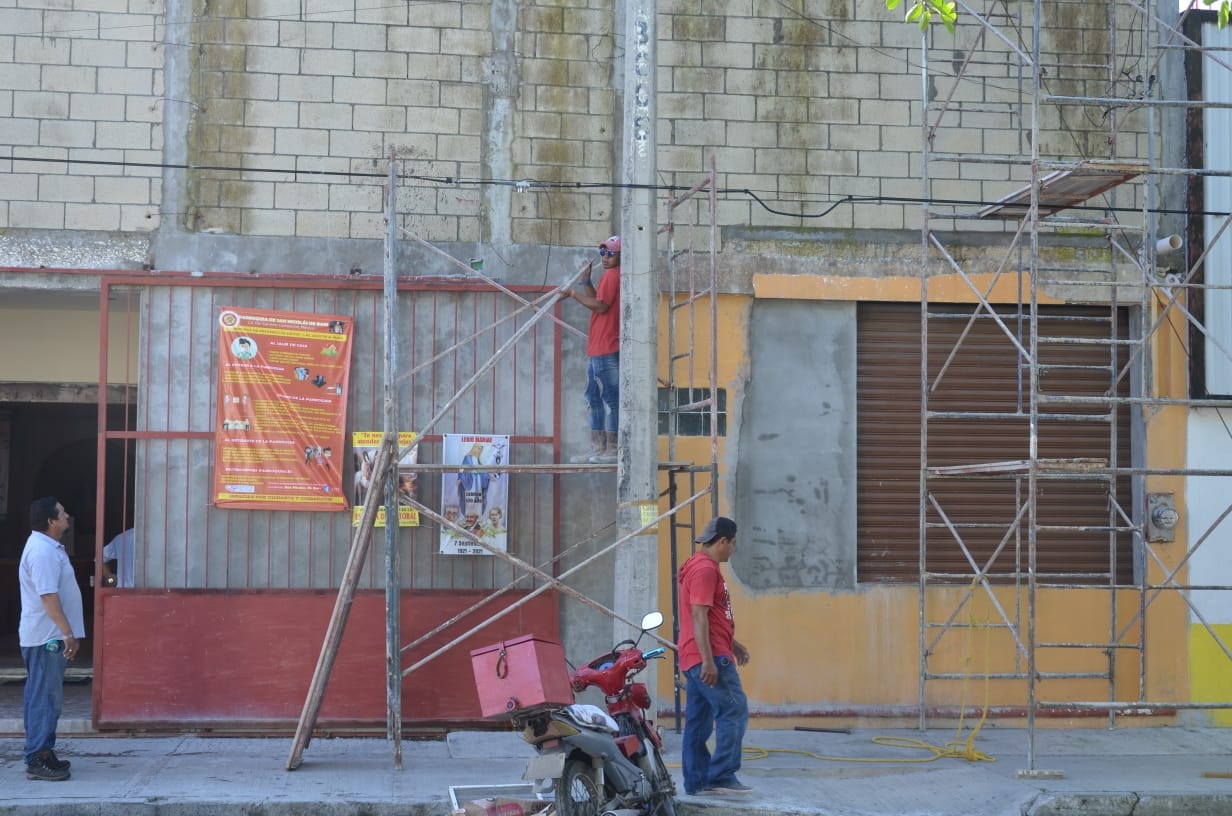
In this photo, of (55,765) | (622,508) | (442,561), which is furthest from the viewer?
(442,561)

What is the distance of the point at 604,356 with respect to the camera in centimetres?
1041

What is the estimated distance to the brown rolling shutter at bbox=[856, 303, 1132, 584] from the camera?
11.4 metres

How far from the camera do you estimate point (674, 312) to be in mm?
10883

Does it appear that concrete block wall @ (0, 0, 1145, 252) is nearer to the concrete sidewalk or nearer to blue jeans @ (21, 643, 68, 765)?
blue jeans @ (21, 643, 68, 765)

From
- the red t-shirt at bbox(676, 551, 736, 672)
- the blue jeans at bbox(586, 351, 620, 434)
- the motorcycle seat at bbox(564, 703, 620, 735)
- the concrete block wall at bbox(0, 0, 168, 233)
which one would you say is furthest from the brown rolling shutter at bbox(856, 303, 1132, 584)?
the concrete block wall at bbox(0, 0, 168, 233)

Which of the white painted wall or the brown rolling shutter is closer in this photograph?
the white painted wall

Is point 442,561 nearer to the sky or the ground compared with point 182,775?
nearer to the sky

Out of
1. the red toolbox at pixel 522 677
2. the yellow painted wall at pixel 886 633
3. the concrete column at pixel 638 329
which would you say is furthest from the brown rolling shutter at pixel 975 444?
the red toolbox at pixel 522 677

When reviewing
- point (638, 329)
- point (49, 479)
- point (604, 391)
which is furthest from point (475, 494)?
point (49, 479)

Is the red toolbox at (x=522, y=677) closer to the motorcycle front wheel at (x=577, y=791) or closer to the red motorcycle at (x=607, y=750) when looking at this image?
the red motorcycle at (x=607, y=750)

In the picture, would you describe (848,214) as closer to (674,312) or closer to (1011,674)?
(674,312)

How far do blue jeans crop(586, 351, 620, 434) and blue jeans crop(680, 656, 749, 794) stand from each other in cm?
255

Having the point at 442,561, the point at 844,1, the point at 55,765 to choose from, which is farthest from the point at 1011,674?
the point at 55,765

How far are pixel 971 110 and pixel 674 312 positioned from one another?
9.96 ft
